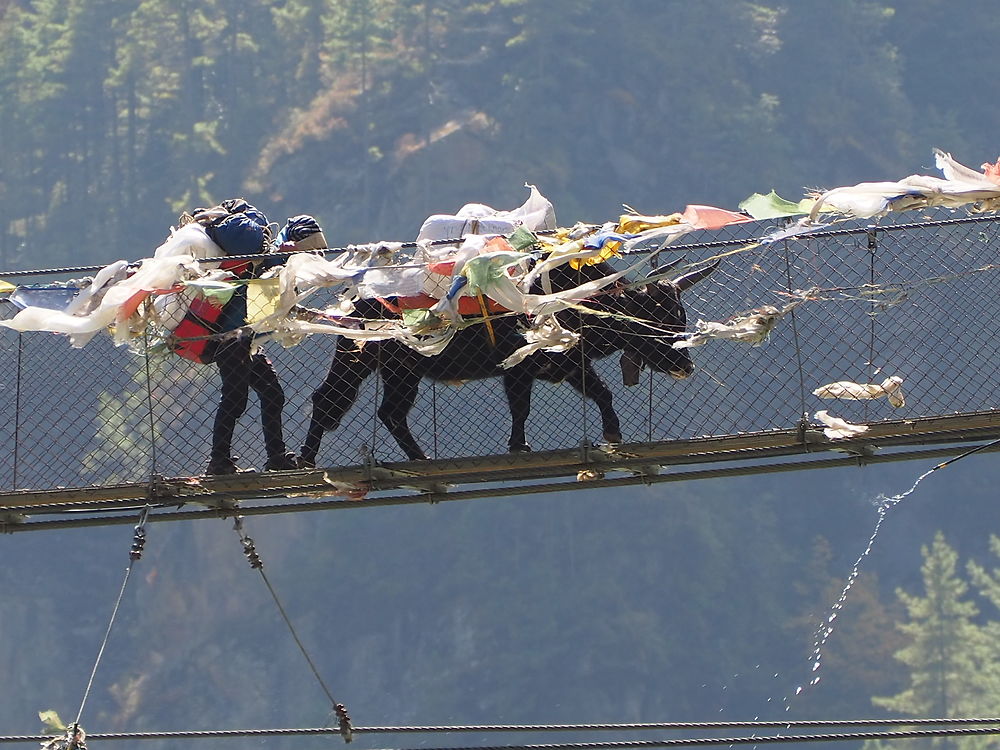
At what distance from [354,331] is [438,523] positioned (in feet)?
217

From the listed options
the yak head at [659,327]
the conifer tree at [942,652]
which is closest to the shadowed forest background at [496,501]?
the conifer tree at [942,652]

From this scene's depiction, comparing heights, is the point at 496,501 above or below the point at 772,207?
below

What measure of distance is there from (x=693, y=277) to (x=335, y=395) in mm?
2352

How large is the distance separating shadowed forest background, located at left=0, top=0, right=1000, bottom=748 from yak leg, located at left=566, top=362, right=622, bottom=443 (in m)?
44.5

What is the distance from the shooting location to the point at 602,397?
11.9 meters

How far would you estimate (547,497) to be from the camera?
75.5 m

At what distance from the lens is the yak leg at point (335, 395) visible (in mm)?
12016

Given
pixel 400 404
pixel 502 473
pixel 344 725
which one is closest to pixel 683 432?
pixel 502 473

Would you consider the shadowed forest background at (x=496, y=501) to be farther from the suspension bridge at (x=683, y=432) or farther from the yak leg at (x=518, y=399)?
the suspension bridge at (x=683, y=432)

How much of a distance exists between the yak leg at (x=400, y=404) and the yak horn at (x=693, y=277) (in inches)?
71.6

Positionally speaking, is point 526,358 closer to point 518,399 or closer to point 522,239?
point 518,399

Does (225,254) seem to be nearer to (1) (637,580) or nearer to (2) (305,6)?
(1) (637,580)

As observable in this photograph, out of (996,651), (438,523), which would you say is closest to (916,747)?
(996,651)

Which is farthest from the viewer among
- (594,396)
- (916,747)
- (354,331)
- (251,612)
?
(251,612)
